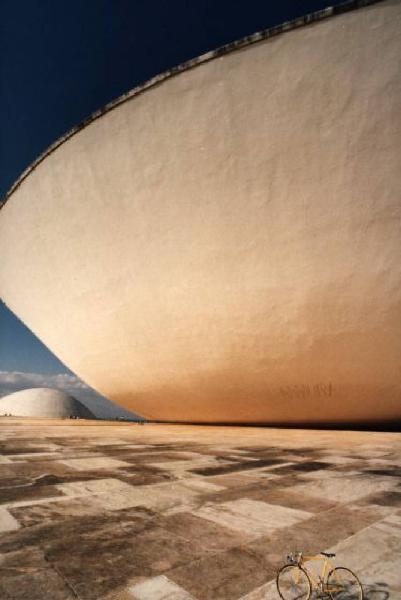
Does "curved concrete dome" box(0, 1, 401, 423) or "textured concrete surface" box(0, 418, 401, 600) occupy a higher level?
"curved concrete dome" box(0, 1, 401, 423)

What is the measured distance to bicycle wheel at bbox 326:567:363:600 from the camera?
4.30ft

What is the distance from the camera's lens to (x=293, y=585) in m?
1.38

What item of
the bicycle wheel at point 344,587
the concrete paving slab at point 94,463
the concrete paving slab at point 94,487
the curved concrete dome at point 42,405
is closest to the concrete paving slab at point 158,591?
the bicycle wheel at point 344,587

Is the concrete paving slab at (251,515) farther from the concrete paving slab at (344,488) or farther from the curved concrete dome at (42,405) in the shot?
the curved concrete dome at (42,405)

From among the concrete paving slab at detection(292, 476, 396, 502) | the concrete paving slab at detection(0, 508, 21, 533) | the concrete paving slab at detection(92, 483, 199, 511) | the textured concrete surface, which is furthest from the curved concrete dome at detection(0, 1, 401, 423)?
the concrete paving slab at detection(0, 508, 21, 533)

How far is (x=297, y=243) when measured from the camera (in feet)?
26.0

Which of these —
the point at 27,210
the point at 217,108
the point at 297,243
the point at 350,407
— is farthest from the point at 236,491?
the point at 27,210

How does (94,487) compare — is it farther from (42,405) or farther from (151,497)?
(42,405)

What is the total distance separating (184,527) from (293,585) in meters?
0.74

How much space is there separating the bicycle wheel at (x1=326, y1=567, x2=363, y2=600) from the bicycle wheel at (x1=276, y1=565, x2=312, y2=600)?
8 cm

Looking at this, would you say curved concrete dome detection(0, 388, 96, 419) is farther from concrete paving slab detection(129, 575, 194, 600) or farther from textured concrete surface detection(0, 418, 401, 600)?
concrete paving slab detection(129, 575, 194, 600)

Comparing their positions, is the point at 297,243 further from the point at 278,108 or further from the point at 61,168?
the point at 61,168

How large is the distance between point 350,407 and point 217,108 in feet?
24.9

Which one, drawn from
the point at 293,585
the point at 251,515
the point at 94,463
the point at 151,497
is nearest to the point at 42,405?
the point at 94,463
